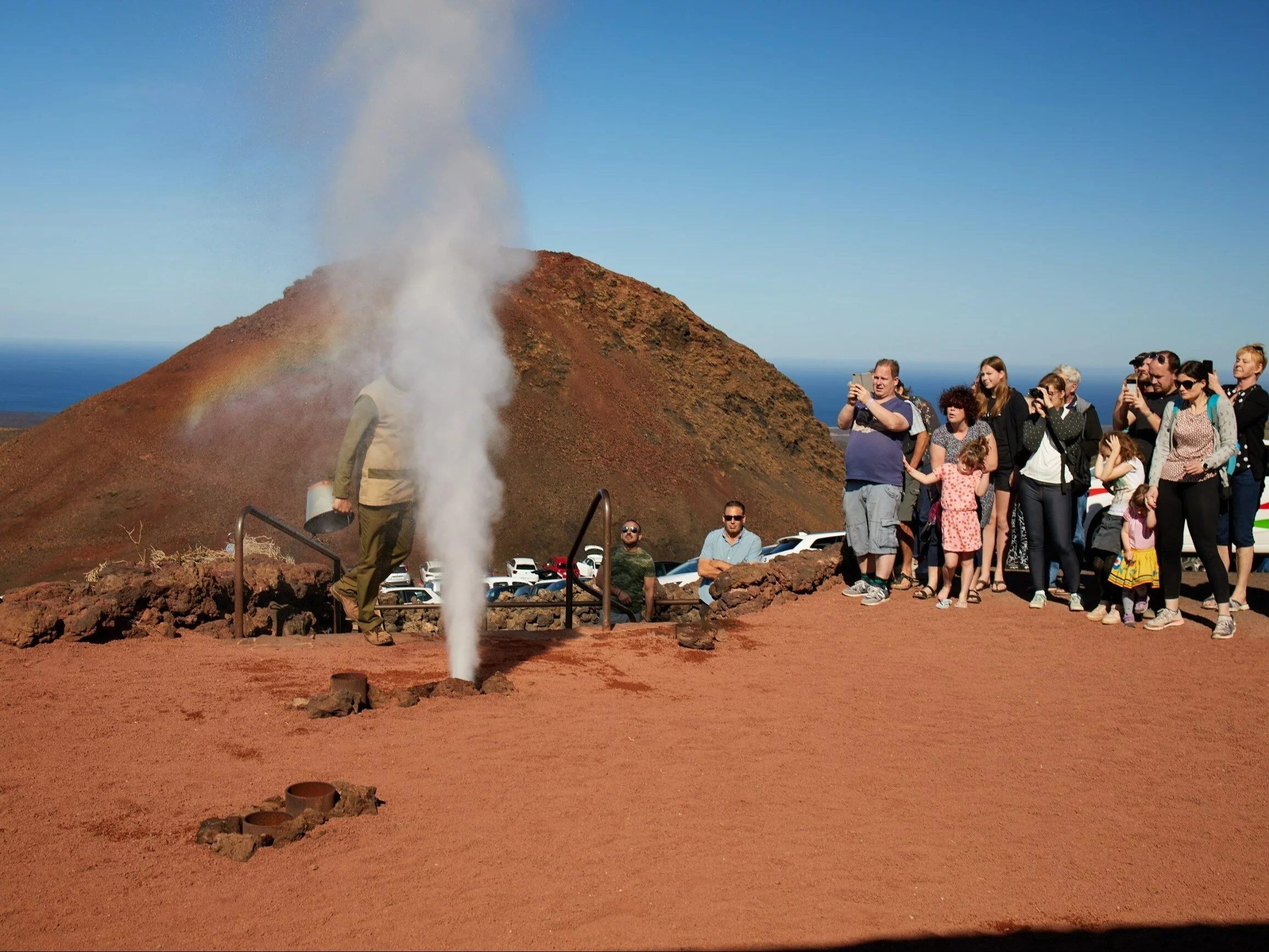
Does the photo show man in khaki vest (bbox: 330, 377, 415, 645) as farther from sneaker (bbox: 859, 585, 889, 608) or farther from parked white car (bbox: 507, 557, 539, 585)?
parked white car (bbox: 507, 557, 539, 585)

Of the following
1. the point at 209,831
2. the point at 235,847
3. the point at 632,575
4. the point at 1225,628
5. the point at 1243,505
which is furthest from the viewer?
the point at 632,575

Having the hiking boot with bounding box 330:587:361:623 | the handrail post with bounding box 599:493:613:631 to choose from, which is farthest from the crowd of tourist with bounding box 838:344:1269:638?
the hiking boot with bounding box 330:587:361:623

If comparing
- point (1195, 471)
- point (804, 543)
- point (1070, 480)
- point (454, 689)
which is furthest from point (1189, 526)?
point (804, 543)

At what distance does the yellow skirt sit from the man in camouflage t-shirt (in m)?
3.81

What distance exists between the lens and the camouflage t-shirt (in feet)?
31.0

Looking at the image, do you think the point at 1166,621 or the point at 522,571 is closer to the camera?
the point at 1166,621

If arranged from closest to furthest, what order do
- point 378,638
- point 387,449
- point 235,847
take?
point 235,847
point 387,449
point 378,638

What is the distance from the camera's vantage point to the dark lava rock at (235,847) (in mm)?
3945

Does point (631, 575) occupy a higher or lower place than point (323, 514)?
lower

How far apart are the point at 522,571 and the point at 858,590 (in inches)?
838

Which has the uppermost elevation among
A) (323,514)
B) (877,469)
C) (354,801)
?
(877,469)

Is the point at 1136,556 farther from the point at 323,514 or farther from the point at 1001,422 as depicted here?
the point at 323,514

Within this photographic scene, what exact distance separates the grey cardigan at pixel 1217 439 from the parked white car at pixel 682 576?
30.2ft

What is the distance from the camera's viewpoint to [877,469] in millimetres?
8406
